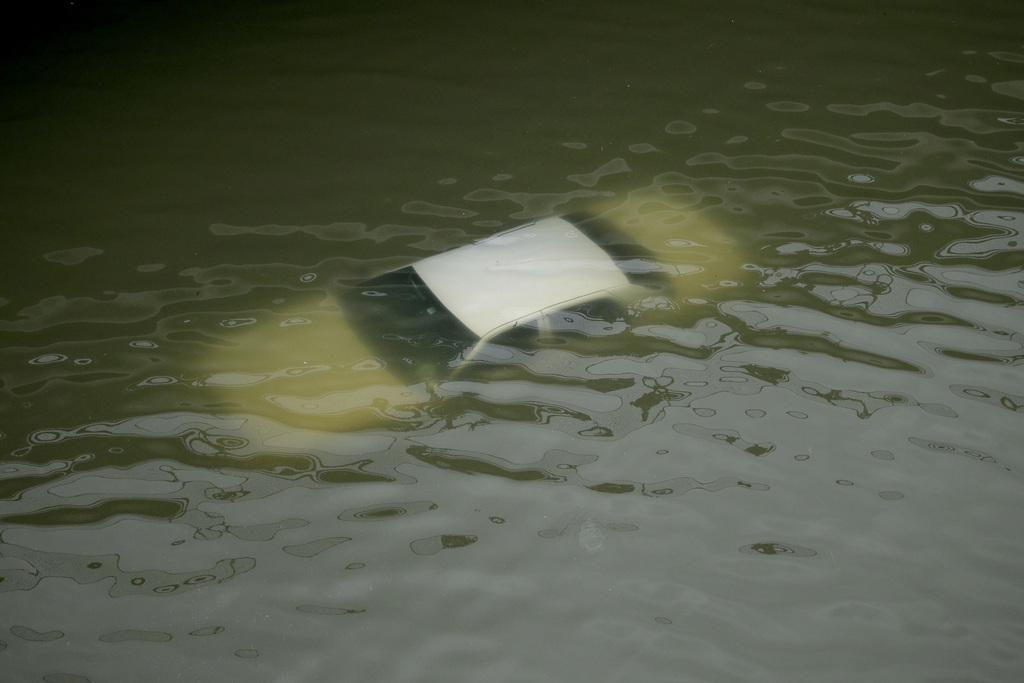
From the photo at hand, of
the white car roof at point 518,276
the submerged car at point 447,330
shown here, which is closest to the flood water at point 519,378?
the submerged car at point 447,330

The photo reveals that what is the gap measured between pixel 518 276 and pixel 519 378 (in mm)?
454

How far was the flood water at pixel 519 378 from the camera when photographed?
2.48 m

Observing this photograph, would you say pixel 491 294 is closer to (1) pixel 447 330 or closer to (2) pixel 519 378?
(1) pixel 447 330

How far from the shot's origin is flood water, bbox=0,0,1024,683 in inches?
97.6

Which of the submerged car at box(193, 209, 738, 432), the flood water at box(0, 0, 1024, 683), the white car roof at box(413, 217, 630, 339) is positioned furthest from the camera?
the white car roof at box(413, 217, 630, 339)

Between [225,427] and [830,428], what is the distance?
2.29 meters

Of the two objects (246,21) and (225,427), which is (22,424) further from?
(246,21)

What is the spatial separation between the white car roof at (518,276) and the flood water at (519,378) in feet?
0.63

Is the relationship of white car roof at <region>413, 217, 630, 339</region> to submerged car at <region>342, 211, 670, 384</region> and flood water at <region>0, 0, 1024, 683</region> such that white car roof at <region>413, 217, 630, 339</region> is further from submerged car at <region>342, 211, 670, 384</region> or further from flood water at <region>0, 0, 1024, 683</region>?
flood water at <region>0, 0, 1024, 683</region>

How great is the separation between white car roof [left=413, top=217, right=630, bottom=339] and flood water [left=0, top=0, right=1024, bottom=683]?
19 cm

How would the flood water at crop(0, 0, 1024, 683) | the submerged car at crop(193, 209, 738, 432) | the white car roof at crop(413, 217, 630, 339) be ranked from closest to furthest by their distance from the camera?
the flood water at crop(0, 0, 1024, 683) → the submerged car at crop(193, 209, 738, 432) → the white car roof at crop(413, 217, 630, 339)

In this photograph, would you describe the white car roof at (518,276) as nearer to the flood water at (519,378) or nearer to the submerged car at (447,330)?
the submerged car at (447,330)

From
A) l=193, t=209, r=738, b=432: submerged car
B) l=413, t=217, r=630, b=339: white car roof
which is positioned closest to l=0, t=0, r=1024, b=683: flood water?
l=193, t=209, r=738, b=432: submerged car

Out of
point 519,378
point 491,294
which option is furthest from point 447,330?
point 519,378
